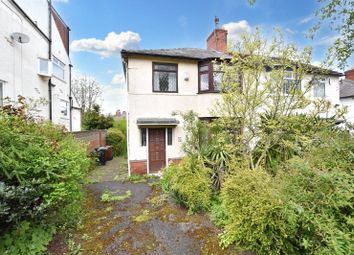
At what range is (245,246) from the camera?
3.81m

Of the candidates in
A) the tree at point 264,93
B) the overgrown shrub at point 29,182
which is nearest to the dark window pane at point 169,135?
the tree at point 264,93

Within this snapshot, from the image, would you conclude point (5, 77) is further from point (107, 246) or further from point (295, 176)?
point (295, 176)

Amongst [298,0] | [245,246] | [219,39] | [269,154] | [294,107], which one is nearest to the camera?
[245,246]

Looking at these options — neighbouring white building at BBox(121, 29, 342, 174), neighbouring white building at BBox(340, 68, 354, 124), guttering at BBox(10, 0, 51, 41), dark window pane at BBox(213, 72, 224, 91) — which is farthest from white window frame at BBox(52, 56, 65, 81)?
neighbouring white building at BBox(340, 68, 354, 124)

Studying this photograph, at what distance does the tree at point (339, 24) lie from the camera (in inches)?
276

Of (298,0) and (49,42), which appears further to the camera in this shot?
(49,42)

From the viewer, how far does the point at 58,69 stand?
13656 millimetres

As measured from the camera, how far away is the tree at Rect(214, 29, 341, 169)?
21.6 feet

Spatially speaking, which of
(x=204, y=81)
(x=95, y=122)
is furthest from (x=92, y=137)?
(x=204, y=81)

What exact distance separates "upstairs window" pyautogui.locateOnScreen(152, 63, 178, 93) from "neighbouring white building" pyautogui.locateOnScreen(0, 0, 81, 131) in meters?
5.29

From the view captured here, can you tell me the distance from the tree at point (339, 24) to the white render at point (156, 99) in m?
5.05

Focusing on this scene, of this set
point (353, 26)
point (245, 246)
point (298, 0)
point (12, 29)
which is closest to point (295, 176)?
point (245, 246)

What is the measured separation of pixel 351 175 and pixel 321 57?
211 inches

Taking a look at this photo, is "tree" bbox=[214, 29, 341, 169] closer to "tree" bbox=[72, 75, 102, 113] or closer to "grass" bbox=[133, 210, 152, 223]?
"grass" bbox=[133, 210, 152, 223]
